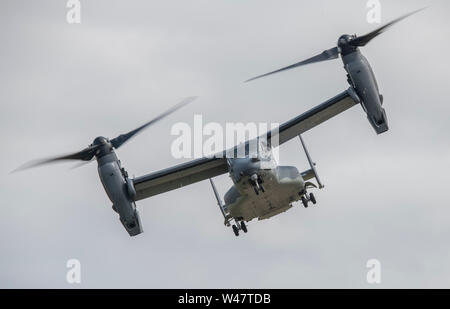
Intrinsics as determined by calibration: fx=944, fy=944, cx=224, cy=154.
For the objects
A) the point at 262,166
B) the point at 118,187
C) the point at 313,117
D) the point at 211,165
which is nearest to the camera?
the point at 262,166

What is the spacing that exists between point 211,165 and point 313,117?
427 cm

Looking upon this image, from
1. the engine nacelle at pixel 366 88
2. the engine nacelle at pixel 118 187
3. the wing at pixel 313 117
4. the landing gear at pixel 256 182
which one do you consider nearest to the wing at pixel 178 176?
the engine nacelle at pixel 118 187

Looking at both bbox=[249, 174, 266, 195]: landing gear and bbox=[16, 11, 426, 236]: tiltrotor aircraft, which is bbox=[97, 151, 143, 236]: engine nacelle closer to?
bbox=[16, 11, 426, 236]: tiltrotor aircraft

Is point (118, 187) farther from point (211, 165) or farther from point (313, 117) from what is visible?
point (313, 117)

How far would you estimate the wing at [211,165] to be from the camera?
34.9 metres

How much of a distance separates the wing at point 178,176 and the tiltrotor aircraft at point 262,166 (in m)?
0.04

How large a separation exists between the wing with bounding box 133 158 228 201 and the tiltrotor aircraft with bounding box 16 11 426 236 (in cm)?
4

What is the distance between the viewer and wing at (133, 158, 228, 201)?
116 feet

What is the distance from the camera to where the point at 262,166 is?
32.1m

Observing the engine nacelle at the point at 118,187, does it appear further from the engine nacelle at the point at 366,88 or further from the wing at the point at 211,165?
the engine nacelle at the point at 366,88

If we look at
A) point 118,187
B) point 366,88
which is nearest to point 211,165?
point 118,187
